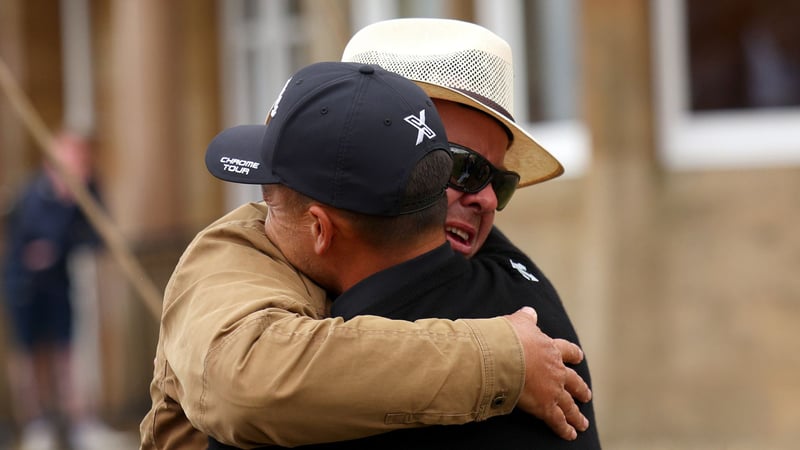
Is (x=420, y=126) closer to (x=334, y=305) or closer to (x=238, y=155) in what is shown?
(x=334, y=305)

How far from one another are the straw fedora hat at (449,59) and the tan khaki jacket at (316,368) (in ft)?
2.12

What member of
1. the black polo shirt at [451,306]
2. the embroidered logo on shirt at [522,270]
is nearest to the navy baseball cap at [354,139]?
the black polo shirt at [451,306]

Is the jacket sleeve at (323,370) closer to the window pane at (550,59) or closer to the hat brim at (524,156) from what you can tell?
the hat brim at (524,156)

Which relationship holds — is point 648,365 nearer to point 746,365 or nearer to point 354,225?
point 746,365

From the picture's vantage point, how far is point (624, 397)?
7.37 m

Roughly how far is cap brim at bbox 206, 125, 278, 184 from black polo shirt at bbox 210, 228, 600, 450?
28 cm

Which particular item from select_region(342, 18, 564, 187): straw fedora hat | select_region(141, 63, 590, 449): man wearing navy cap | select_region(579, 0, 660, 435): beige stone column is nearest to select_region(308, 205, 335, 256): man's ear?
select_region(141, 63, 590, 449): man wearing navy cap

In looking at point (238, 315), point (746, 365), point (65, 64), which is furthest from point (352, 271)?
point (65, 64)

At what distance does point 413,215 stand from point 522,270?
1.02ft

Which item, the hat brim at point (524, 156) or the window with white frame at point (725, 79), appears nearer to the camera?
the hat brim at point (524, 156)

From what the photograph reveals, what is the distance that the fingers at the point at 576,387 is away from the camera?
217 centimetres

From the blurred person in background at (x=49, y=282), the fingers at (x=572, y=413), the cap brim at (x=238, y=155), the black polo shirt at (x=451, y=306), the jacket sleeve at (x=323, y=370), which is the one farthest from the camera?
the blurred person in background at (x=49, y=282)

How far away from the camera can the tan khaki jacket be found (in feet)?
6.32

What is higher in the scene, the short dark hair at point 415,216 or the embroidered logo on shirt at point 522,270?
the short dark hair at point 415,216
